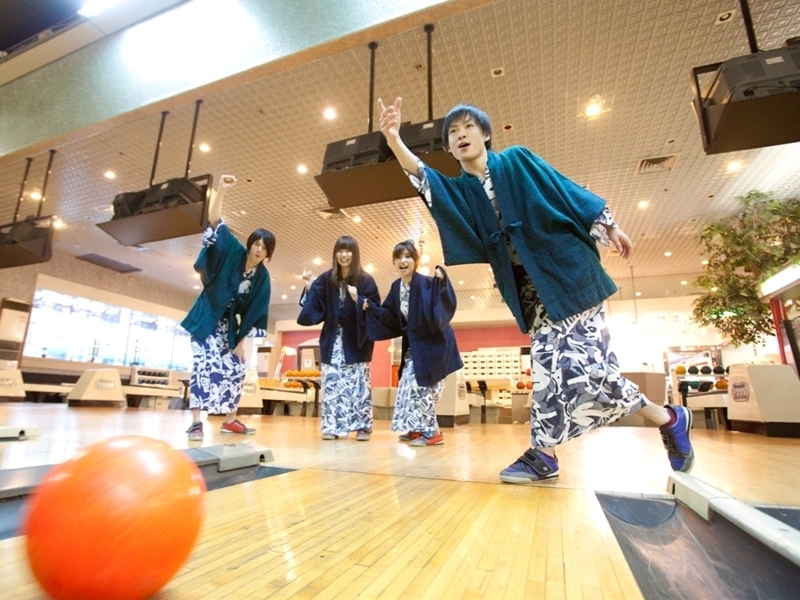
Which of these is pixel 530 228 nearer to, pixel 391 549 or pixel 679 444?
pixel 679 444

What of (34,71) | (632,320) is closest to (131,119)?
(34,71)

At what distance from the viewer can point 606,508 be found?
1.14m

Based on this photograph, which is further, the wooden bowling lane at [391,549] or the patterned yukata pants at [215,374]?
the patterned yukata pants at [215,374]

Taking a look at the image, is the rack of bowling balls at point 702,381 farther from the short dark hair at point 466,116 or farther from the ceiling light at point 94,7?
the ceiling light at point 94,7

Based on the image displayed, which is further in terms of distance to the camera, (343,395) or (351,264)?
(351,264)

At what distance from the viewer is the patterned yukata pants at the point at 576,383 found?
1.41m

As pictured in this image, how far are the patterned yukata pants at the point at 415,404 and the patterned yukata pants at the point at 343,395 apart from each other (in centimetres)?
25

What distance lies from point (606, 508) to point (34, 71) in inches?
286

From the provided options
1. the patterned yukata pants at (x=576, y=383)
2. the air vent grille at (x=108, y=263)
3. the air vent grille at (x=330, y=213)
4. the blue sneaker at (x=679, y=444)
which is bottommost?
the blue sneaker at (x=679, y=444)

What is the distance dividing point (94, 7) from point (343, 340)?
15.0 feet

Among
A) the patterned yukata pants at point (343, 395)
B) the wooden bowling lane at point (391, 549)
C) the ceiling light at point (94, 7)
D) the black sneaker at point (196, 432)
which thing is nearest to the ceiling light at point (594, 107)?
the patterned yukata pants at point (343, 395)

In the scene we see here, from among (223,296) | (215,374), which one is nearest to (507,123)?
(223,296)

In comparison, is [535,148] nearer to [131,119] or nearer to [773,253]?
[773,253]

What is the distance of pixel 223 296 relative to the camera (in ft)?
9.02
